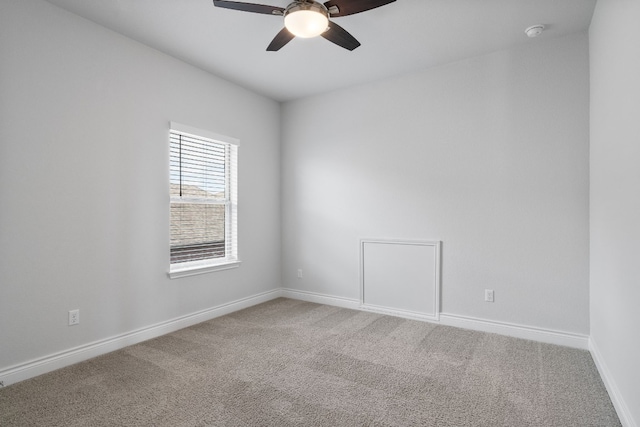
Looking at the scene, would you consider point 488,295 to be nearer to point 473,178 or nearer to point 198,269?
point 473,178

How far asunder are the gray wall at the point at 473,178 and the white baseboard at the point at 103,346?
4.28 feet

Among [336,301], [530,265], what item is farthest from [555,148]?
[336,301]

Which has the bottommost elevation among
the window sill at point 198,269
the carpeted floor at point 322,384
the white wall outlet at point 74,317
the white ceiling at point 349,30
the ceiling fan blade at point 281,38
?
the carpeted floor at point 322,384

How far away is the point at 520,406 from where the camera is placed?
80.4 inches

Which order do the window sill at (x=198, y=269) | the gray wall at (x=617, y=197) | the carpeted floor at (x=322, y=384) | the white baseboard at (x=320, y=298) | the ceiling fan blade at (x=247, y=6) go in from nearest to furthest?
the gray wall at (x=617, y=197), the carpeted floor at (x=322, y=384), the ceiling fan blade at (x=247, y=6), the window sill at (x=198, y=269), the white baseboard at (x=320, y=298)


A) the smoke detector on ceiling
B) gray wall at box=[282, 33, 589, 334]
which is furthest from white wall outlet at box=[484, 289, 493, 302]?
the smoke detector on ceiling

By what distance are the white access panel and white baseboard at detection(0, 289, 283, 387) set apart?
159cm

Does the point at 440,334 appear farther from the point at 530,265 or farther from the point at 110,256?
the point at 110,256

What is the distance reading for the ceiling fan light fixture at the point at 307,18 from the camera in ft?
7.08

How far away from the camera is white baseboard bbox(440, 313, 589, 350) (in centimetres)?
290

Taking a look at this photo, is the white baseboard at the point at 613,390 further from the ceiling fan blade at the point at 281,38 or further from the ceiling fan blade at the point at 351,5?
the ceiling fan blade at the point at 281,38

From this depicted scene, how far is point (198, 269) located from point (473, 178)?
298 cm

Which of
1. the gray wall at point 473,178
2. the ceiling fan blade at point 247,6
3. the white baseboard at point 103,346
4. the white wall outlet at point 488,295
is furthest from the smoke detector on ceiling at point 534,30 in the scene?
the white baseboard at point 103,346

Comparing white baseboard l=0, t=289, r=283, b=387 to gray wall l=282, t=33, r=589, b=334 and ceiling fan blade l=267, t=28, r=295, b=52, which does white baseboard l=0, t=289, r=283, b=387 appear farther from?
ceiling fan blade l=267, t=28, r=295, b=52
